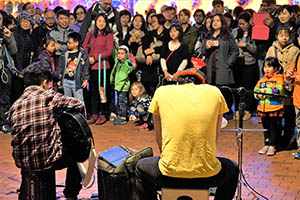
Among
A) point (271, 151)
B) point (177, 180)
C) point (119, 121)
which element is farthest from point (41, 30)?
point (177, 180)

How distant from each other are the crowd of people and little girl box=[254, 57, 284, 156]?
1268 millimetres

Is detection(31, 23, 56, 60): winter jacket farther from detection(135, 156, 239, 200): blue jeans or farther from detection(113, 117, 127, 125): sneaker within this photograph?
detection(135, 156, 239, 200): blue jeans

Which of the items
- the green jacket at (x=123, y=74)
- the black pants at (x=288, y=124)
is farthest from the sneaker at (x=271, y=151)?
the green jacket at (x=123, y=74)

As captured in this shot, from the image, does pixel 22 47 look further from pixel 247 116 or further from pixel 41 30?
pixel 247 116

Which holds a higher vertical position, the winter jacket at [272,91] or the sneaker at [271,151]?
the winter jacket at [272,91]

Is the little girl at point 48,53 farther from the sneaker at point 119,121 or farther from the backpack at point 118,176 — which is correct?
the backpack at point 118,176

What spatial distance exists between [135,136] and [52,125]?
3.85 m

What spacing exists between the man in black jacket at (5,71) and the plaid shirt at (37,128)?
14.1ft

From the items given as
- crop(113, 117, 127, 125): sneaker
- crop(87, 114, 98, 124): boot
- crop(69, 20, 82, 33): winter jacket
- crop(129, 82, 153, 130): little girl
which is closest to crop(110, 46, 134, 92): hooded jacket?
crop(129, 82, 153, 130): little girl

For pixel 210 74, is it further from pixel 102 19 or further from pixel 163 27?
pixel 102 19

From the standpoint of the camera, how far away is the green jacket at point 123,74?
9.49 m

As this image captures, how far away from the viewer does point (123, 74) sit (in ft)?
31.1

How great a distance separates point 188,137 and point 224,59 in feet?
16.7

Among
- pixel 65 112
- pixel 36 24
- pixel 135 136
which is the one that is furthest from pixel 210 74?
pixel 65 112
